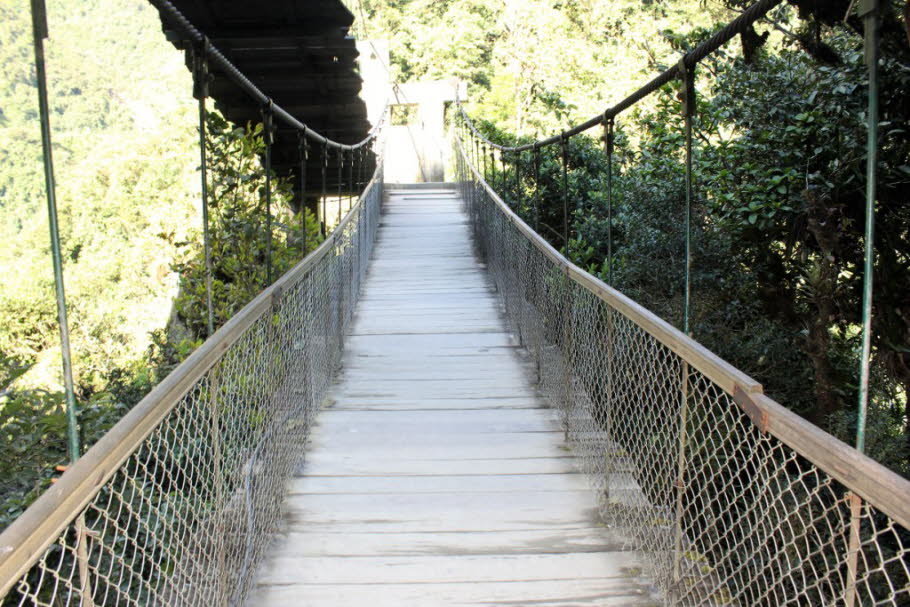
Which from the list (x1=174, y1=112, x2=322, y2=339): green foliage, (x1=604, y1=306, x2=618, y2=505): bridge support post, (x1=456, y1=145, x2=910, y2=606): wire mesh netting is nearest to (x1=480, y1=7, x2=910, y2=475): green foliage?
(x1=456, y1=145, x2=910, y2=606): wire mesh netting

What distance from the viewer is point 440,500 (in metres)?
A: 2.58

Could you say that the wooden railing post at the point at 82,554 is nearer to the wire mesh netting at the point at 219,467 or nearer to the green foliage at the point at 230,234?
the wire mesh netting at the point at 219,467

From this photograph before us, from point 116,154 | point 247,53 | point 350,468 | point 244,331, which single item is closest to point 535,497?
point 350,468

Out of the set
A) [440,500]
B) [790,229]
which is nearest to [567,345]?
[440,500]

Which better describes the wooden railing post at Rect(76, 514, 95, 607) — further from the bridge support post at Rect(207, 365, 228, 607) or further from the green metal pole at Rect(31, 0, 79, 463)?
the bridge support post at Rect(207, 365, 228, 607)

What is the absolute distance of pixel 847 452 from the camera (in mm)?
1009

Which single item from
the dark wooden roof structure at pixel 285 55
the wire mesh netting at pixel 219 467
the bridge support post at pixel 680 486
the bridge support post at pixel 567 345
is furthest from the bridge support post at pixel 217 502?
the dark wooden roof structure at pixel 285 55

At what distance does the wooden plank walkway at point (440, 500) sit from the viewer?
206 cm

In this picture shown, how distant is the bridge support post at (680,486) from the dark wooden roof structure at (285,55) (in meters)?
3.43

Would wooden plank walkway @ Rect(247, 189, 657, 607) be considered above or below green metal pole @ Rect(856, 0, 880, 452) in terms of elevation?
below

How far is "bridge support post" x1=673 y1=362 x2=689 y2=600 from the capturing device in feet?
5.72

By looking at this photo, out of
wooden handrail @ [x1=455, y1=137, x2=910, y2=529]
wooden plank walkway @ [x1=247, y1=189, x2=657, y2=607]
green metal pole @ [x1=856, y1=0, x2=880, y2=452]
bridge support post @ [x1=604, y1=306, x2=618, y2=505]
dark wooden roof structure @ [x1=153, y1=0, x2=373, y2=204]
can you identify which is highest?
dark wooden roof structure @ [x1=153, y1=0, x2=373, y2=204]

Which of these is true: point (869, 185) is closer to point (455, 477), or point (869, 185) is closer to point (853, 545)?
point (853, 545)

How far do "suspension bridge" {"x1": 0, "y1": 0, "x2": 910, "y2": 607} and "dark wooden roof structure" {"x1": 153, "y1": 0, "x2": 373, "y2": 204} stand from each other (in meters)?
1.89
